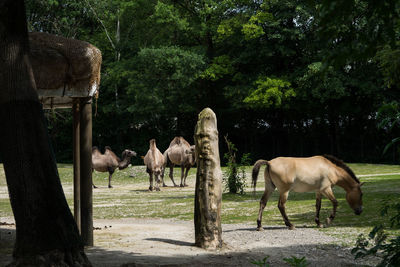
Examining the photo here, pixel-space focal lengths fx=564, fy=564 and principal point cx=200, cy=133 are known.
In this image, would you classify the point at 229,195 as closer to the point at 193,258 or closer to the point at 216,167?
the point at 216,167

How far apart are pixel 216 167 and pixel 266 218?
15.5 feet

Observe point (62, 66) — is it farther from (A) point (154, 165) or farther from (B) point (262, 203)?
(A) point (154, 165)

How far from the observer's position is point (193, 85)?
4272 cm

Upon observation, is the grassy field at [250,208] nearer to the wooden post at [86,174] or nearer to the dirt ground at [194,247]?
the dirt ground at [194,247]

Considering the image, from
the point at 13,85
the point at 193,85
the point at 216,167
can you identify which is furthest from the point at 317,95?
the point at 13,85

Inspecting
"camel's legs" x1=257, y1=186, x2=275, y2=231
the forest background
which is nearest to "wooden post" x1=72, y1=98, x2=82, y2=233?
"camel's legs" x1=257, y1=186, x2=275, y2=231

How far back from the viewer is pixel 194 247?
9562mm

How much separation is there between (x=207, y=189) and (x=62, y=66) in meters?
3.15

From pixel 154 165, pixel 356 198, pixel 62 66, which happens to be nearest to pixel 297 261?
pixel 62 66

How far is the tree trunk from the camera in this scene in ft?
21.3

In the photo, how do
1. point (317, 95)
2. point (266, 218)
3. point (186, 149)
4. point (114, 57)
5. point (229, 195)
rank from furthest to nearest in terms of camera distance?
1. point (114, 57)
2. point (317, 95)
3. point (186, 149)
4. point (229, 195)
5. point (266, 218)

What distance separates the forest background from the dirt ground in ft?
77.0

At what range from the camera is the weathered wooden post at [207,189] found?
31.2ft

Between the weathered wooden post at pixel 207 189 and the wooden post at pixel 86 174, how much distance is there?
71.7 inches
